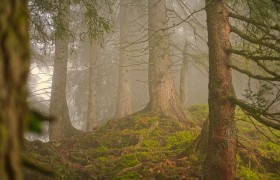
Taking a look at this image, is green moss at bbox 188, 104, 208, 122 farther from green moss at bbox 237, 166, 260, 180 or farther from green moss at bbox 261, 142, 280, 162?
green moss at bbox 237, 166, 260, 180

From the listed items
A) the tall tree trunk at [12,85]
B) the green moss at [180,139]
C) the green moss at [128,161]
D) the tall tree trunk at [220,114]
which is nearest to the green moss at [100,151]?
the green moss at [128,161]

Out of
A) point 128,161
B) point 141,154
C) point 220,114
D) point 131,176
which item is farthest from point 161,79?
point 220,114

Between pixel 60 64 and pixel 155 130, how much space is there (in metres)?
5.46

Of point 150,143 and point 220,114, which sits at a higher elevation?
point 220,114

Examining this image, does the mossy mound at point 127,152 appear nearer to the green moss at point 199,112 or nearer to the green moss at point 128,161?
the green moss at point 128,161

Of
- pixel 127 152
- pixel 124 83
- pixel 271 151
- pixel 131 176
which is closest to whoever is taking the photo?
pixel 131 176

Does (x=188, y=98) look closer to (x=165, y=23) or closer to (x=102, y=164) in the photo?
(x=165, y=23)

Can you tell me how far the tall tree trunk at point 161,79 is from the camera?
34.4ft

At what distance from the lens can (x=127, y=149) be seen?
798cm

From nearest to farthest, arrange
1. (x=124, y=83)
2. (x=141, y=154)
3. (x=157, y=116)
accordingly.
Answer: (x=141, y=154) < (x=157, y=116) < (x=124, y=83)

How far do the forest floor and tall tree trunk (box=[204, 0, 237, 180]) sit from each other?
1.77 ft

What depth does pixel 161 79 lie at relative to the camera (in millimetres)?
10703

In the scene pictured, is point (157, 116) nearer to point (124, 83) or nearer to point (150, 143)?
point (150, 143)

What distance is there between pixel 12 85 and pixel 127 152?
23.3 ft
